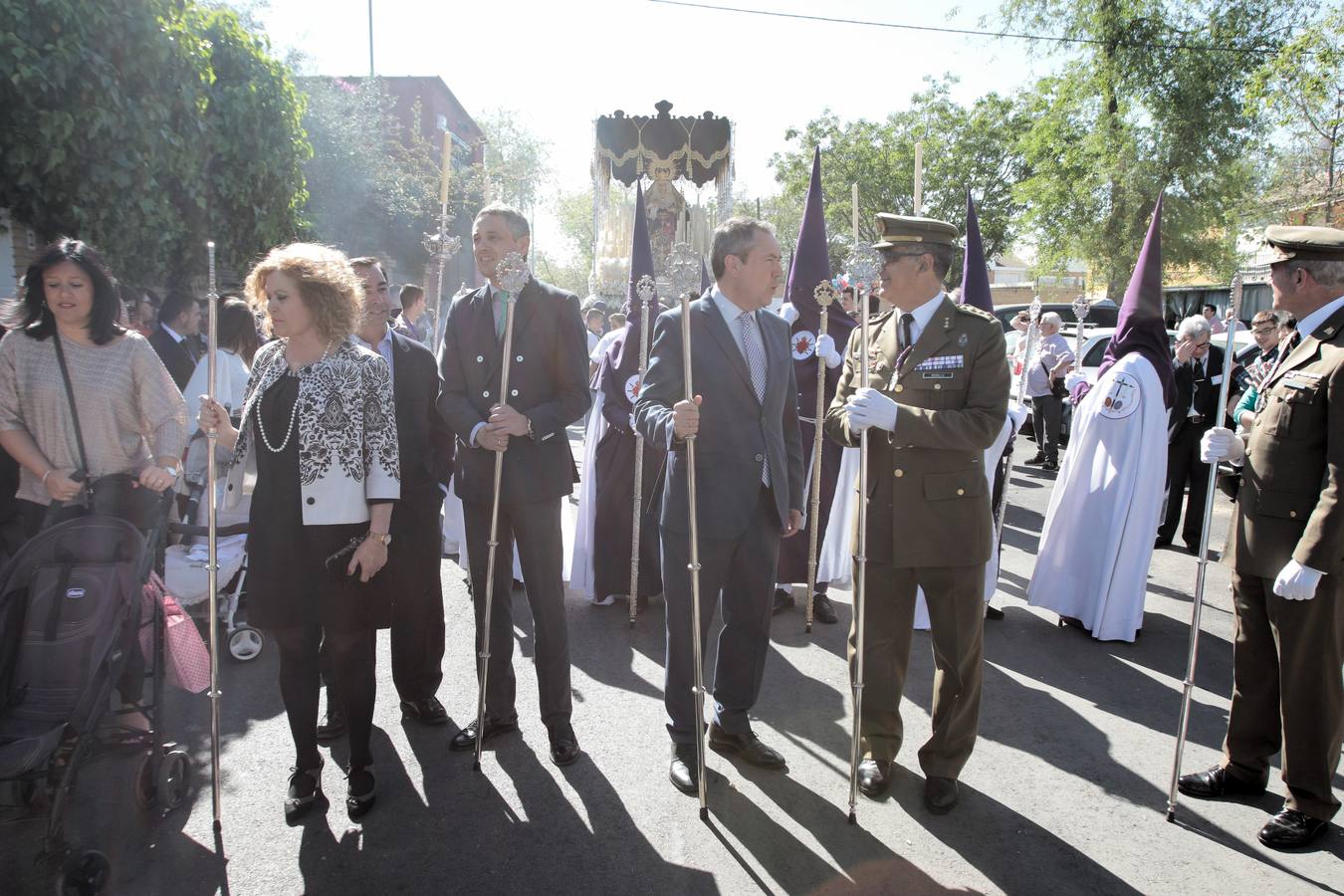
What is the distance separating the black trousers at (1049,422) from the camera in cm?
1258

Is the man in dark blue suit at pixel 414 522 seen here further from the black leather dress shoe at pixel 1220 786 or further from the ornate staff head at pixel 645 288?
the black leather dress shoe at pixel 1220 786

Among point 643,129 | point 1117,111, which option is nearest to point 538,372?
point 643,129

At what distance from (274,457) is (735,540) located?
1790mm

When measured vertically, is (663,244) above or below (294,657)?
above

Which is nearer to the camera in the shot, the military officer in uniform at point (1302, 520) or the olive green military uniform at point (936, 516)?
the military officer in uniform at point (1302, 520)

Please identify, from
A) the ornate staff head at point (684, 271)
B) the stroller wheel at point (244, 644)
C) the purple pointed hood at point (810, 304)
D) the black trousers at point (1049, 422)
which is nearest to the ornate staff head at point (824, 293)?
the purple pointed hood at point (810, 304)

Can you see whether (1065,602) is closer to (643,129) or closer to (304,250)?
(304,250)

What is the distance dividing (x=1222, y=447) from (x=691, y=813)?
8.15ft

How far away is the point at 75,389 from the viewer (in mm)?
3641

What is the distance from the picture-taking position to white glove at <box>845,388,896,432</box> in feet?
10.6

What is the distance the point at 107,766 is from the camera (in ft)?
12.1

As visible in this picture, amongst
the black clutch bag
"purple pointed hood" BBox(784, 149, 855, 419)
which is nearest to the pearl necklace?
the black clutch bag

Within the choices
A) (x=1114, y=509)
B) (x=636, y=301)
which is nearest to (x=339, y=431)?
(x=636, y=301)

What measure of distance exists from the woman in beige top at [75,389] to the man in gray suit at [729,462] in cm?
210
